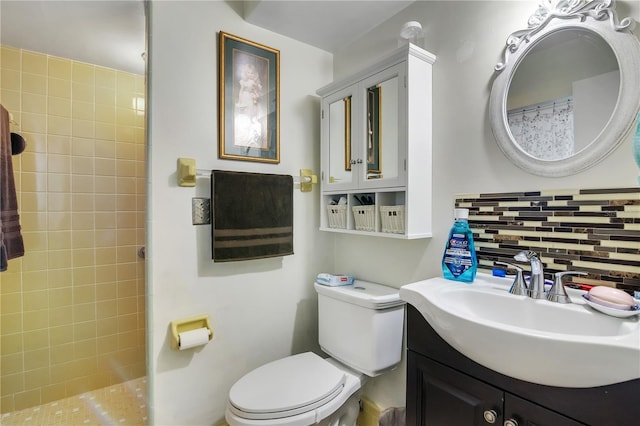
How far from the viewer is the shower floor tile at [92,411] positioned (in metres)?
1.71

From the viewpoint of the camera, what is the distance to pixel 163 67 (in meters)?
1.36

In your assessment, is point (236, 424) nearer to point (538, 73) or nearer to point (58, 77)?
point (538, 73)

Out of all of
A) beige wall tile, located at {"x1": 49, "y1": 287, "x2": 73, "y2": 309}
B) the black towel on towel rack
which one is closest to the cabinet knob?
the black towel on towel rack

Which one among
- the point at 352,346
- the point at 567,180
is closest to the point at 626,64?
the point at 567,180

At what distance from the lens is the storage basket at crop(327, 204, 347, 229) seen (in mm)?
1629

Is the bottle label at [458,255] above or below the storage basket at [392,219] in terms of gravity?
below

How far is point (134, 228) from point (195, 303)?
98cm

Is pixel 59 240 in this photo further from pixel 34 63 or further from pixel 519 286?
pixel 519 286

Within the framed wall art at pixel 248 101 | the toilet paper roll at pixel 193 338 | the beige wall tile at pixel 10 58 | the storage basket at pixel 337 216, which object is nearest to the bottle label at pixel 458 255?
the storage basket at pixel 337 216

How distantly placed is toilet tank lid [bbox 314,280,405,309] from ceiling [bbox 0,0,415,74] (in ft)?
4.37

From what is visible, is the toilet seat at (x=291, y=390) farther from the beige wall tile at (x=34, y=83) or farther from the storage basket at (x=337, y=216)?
the beige wall tile at (x=34, y=83)

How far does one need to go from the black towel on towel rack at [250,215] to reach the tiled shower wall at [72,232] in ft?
3.32

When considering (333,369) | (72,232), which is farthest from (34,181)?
(333,369)

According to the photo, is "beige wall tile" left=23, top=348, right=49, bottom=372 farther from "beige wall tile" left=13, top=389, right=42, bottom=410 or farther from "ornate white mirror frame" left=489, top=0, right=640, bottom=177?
"ornate white mirror frame" left=489, top=0, right=640, bottom=177
